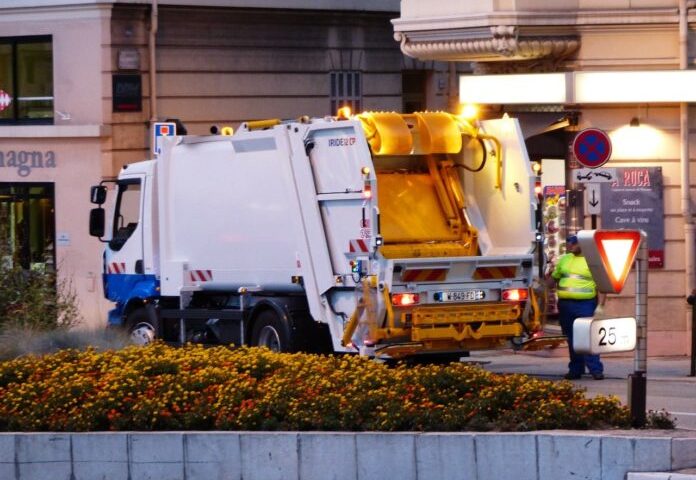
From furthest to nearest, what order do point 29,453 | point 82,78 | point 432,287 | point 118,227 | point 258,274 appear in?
point 82,78, point 118,227, point 258,274, point 432,287, point 29,453

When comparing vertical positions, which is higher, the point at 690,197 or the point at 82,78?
the point at 82,78

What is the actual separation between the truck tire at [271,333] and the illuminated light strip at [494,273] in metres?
2.16

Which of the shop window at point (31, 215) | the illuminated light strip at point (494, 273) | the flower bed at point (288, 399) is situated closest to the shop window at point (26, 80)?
the shop window at point (31, 215)

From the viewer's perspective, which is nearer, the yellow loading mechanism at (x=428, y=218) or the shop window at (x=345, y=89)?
the yellow loading mechanism at (x=428, y=218)

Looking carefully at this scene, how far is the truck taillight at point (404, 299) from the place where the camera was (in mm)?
17844

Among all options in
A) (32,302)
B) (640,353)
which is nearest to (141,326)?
(32,302)

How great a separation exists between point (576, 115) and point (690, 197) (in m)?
1.85

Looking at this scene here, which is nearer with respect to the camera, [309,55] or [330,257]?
[330,257]

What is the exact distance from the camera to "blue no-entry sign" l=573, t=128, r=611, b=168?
2195 cm

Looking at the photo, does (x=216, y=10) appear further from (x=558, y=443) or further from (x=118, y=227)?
(x=558, y=443)

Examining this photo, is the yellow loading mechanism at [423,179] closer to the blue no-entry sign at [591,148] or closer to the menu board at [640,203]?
the blue no-entry sign at [591,148]

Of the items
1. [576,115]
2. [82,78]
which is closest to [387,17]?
[82,78]

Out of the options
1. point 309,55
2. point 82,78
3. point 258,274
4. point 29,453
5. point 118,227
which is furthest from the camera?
point 309,55

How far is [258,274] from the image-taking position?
2000 centimetres
